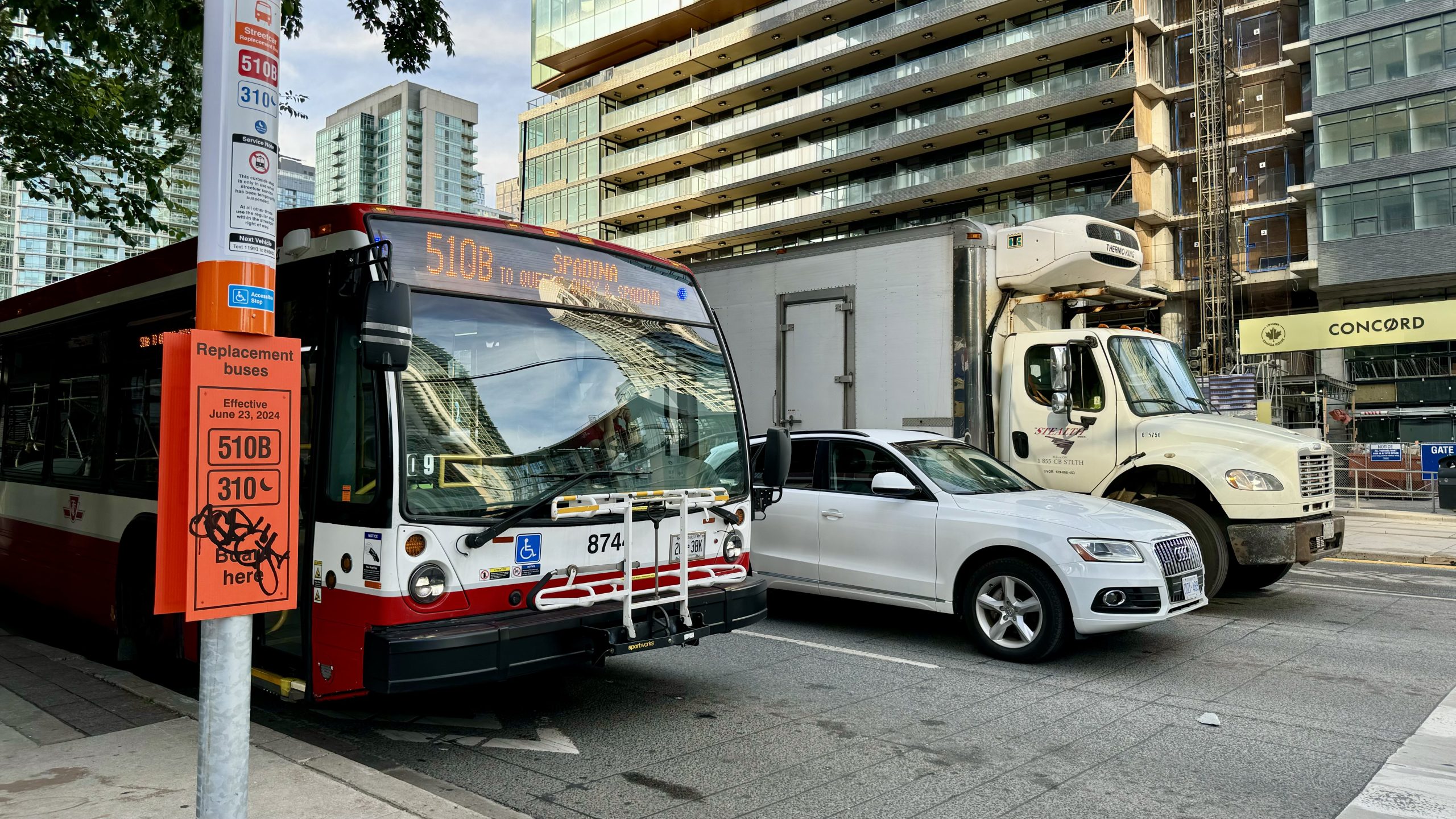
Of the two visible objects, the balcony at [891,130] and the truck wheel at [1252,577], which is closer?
the truck wheel at [1252,577]

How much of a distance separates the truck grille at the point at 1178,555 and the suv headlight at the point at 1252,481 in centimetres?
210

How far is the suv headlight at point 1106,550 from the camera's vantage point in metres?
6.95

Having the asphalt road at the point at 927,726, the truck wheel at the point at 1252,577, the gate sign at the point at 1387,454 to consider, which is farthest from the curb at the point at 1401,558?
the gate sign at the point at 1387,454

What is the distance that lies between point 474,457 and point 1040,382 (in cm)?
709

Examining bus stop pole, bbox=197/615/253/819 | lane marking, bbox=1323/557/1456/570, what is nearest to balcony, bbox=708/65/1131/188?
lane marking, bbox=1323/557/1456/570

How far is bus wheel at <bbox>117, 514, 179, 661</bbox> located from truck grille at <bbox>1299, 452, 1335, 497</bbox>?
954 centimetres

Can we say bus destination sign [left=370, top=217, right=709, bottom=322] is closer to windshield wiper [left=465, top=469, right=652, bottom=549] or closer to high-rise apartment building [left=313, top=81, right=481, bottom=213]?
windshield wiper [left=465, top=469, right=652, bottom=549]

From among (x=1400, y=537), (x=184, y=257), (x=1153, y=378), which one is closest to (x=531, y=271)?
(x=184, y=257)

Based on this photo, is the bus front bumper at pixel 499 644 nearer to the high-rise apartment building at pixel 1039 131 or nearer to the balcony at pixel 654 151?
the high-rise apartment building at pixel 1039 131

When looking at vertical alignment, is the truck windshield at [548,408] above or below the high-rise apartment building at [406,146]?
below

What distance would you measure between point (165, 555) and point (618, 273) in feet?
11.4

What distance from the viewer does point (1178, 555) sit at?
7.27 metres

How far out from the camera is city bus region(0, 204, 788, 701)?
15.5ft

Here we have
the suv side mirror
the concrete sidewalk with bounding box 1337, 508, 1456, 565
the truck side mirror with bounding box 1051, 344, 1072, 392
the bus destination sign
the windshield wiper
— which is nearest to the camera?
the windshield wiper
